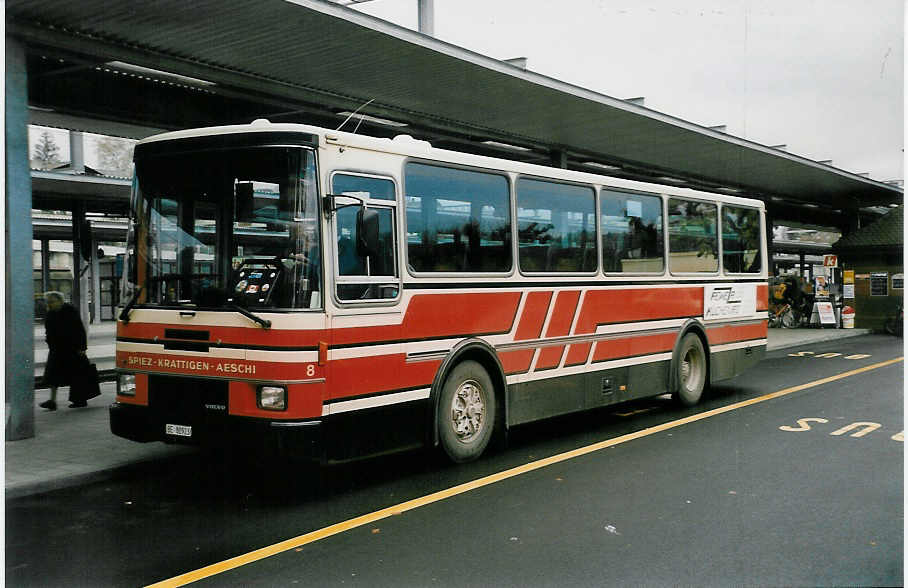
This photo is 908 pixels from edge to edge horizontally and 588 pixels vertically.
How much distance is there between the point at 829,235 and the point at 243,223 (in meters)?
51.8

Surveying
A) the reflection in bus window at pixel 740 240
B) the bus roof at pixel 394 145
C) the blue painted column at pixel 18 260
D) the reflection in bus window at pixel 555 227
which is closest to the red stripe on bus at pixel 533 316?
the reflection in bus window at pixel 555 227

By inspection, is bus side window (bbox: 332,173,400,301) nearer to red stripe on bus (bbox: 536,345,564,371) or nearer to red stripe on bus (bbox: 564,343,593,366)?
red stripe on bus (bbox: 536,345,564,371)

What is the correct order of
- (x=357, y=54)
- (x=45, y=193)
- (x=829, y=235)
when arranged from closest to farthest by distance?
(x=357, y=54)
(x=45, y=193)
(x=829, y=235)

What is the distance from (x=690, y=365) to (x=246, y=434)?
7.44 meters

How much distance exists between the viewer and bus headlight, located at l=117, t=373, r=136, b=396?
7.38 m

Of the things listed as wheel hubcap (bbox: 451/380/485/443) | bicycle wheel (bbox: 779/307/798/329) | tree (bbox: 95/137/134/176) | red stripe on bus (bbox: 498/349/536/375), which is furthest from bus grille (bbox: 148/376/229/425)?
bicycle wheel (bbox: 779/307/798/329)

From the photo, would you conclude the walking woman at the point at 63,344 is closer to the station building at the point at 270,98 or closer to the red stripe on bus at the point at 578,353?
the station building at the point at 270,98

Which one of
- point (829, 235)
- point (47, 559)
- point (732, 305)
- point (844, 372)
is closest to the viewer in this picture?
point (47, 559)

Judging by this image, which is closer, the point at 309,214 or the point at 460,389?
the point at 309,214

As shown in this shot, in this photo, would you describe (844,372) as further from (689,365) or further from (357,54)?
(357,54)

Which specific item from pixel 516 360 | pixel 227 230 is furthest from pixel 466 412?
pixel 227 230

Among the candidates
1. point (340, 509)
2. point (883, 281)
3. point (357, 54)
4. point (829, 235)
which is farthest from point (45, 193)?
point (829, 235)

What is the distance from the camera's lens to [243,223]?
22.8 ft

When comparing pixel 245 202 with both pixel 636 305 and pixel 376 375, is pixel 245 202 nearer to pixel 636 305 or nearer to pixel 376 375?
pixel 376 375
